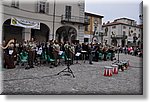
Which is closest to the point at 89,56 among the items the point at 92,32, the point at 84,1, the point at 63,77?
the point at 92,32

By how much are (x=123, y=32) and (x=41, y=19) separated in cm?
128

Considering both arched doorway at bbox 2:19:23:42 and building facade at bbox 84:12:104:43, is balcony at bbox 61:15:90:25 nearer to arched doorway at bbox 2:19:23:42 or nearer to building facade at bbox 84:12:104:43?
building facade at bbox 84:12:104:43

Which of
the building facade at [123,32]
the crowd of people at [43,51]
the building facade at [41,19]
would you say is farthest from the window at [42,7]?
the building facade at [123,32]

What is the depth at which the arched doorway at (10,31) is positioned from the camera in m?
2.84

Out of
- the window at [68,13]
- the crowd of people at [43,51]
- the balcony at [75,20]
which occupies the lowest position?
the crowd of people at [43,51]

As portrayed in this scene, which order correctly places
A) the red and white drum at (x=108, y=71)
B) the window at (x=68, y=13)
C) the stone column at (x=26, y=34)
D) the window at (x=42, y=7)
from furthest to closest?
1. the red and white drum at (x=108, y=71)
2. the window at (x=68, y=13)
3. the window at (x=42, y=7)
4. the stone column at (x=26, y=34)

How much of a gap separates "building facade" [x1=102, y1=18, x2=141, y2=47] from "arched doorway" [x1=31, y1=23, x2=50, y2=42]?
912 millimetres

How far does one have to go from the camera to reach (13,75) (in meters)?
3.14

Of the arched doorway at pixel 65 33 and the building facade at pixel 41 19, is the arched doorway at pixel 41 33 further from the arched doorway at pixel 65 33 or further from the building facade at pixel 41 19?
the arched doorway at pixel 65 33

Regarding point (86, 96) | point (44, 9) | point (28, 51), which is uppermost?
point (44, 9)

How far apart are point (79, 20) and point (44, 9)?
27.3 inches

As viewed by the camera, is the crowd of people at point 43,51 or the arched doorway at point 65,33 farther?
the crowd of people at point 43,51

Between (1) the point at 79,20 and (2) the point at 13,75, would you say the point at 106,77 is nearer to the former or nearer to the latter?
(1) the point at 79,20

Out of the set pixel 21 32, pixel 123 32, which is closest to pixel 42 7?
pixel 21 32
